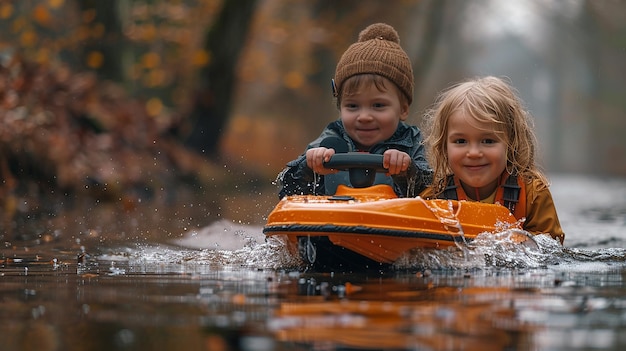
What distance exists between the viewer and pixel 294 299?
444 centimetres

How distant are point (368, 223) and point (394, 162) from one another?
69cm

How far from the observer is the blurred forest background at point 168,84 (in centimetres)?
1396

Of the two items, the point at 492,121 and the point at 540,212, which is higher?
the point at 492,121

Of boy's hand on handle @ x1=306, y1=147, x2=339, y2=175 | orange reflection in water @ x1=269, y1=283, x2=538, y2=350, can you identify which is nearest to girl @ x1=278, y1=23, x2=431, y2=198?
boy's hand on handle @ x1=306, y1=147, x2=339, y2=175

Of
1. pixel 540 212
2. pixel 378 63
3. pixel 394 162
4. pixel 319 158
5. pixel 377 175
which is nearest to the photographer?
pixel 394 162

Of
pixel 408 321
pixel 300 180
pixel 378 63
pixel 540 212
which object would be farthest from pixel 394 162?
pixel 408 321

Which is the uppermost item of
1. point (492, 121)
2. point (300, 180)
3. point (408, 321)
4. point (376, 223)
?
point (492, 121)

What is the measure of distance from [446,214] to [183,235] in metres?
3.79

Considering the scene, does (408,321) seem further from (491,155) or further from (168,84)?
(168,84)

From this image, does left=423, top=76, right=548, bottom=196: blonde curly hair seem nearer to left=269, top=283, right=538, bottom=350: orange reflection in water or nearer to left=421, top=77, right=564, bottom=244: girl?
left=421, top=77, right=564, bottom=244: girl

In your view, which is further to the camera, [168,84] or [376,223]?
[168,84]

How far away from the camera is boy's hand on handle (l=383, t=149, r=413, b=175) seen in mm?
6199

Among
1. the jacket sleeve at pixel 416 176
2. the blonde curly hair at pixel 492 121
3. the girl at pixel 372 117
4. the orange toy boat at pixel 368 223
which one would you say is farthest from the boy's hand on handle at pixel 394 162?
the blonde curly hair at pixel 492 121

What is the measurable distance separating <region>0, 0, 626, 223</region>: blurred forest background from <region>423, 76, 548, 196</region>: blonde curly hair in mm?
6461
